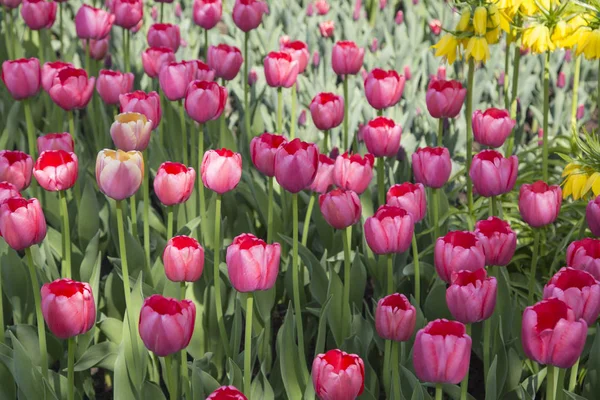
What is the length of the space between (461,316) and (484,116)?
0.78 meters

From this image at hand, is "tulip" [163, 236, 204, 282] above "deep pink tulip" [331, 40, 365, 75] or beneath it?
beneath

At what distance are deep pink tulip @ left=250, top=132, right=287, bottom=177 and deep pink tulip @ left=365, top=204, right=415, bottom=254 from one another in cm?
33

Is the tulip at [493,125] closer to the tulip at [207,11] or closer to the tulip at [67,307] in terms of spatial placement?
the tulip at [207,11]

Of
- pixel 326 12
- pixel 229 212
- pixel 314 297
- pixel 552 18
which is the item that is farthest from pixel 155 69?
pixel 326 12

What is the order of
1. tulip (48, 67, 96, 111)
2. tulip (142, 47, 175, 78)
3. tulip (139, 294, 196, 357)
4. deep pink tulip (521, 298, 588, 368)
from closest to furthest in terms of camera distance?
deep pink tulip (521, 298, 588, 368) < tulip (139, 294, 196, 357) < tulip (48, 67, 96, 111) < tulip (142, 47, 175, 78)

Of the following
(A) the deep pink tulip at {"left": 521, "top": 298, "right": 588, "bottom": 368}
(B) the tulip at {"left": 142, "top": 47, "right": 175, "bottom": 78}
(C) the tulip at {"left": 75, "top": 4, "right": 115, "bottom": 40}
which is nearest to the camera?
(A) the deep pink tulip at {"left": 521, "top": 298, "right": 588, "bottom": 368}

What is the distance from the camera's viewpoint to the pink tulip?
2.26 m

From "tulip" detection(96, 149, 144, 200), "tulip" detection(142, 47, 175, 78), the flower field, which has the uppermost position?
"tulip" detection(96, 149, 144, 200)

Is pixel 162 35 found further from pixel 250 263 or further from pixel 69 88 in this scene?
pixel 250 263

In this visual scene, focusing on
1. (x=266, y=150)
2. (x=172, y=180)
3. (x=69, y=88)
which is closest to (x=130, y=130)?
(x=172, y=180)

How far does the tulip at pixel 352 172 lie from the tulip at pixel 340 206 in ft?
0.60

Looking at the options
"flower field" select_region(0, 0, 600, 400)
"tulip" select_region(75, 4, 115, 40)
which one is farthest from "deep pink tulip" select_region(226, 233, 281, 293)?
"tulip" select_region(75, 4, 115, 40)

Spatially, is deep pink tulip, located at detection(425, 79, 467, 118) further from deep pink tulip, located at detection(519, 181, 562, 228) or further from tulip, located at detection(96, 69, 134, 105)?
tulip, located at detection(96, 69, 134, 105)

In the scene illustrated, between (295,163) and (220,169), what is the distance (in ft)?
0.57
